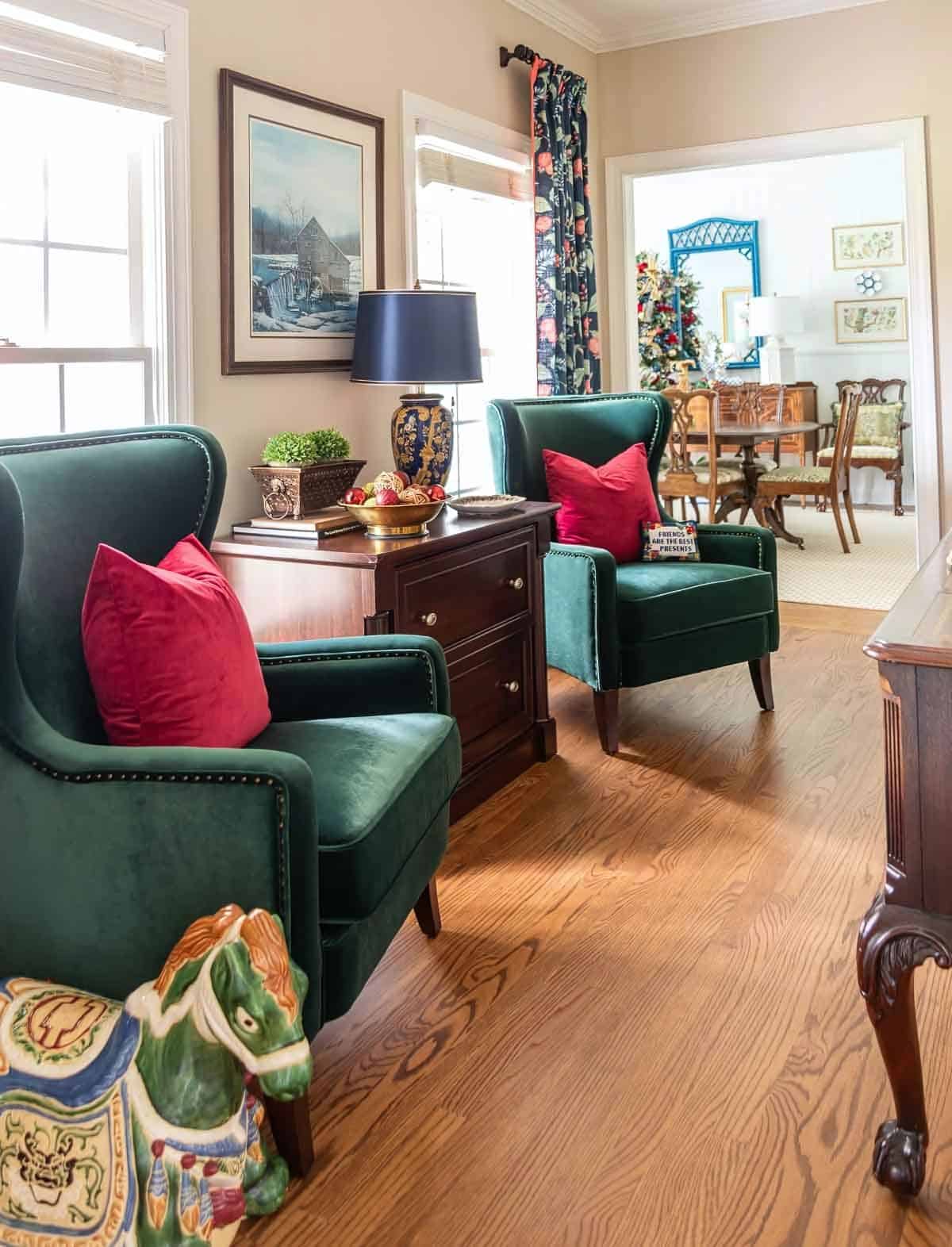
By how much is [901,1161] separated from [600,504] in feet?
8.18

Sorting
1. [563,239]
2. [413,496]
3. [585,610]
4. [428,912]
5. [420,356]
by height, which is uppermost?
[563,239]

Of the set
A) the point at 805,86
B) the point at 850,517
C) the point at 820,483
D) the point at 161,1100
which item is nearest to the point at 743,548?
the point at 805,86

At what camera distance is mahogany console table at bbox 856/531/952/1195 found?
1.44 meters

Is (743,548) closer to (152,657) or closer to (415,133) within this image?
(415,133)

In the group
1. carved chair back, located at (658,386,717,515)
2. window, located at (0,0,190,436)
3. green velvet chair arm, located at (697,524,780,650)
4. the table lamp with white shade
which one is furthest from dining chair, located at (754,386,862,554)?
window, located at (0,0,190,436)

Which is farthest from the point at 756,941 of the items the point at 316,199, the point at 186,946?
the point at 316,199

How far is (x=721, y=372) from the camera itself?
9219 mm

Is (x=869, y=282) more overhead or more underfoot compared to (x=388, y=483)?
more overhead

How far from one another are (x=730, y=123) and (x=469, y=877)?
12.5 ft

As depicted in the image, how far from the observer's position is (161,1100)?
134 cm

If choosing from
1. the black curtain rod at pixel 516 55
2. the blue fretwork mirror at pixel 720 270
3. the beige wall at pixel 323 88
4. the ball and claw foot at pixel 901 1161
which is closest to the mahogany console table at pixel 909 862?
the ball and claw foot at pixel 901 1161

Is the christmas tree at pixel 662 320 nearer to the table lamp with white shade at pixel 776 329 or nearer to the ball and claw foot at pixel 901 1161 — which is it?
the table lamp with white shade at pixel 776 329

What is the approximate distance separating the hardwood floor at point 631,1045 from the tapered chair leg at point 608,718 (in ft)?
0.96

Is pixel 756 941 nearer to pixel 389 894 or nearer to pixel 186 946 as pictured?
pixel 389 894
